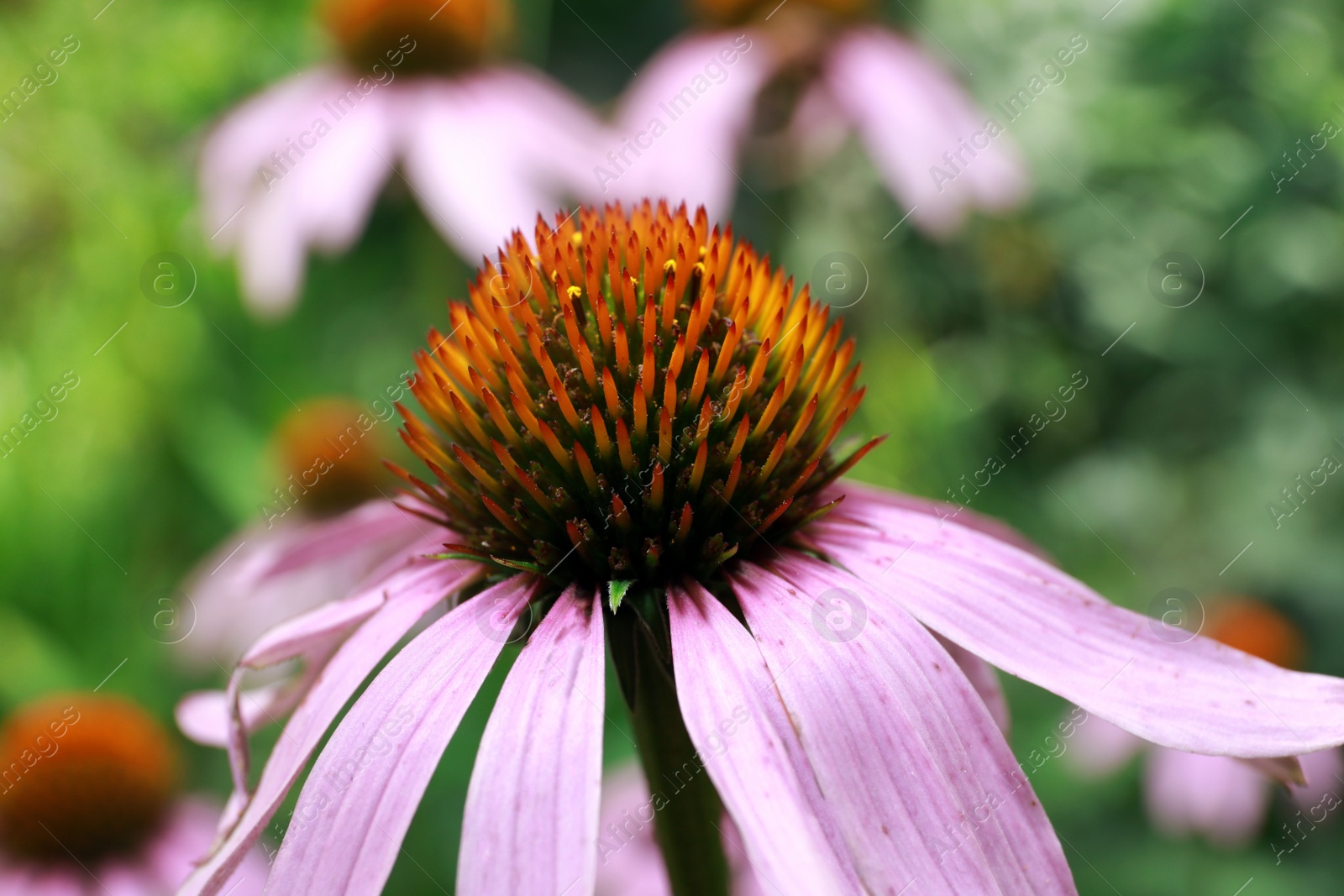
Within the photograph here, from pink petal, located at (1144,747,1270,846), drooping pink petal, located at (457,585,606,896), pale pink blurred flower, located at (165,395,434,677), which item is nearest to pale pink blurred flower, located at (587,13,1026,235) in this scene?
pale pink blurred flower, located at (165,395,434,677)

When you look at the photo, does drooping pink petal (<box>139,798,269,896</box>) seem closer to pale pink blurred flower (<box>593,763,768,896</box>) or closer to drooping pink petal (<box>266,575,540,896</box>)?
pale pink blurred flower (<box>593,763,768,896</box>)

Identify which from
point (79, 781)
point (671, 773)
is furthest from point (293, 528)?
point (671, 773)

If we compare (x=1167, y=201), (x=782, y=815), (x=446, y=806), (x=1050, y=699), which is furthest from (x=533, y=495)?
(x=1167, y=201)

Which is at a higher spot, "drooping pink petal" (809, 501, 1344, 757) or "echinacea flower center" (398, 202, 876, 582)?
"echinacea flower center" (398, 202, 876, 582)

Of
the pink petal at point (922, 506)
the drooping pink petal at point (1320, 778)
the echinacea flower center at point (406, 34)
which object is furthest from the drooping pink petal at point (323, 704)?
the echinacea flower center at point (406, 34)

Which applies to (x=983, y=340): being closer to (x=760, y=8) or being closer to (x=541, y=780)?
(x=760, y=8)

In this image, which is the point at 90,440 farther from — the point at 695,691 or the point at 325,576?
the point at 695,691
